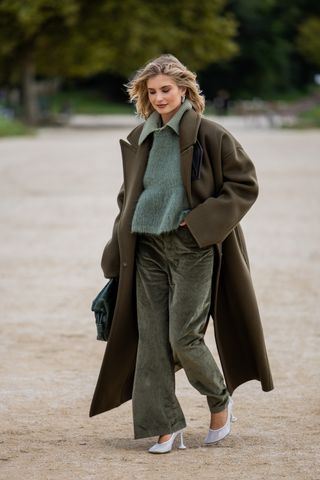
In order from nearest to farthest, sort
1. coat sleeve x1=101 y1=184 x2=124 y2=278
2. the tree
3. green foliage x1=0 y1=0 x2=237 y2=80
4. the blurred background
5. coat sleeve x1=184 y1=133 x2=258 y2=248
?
coat sleeve x1=184 y1=133 x2=258 y2=248
coat sleeve x1=101 y1=184 x2=124 y2=278
the blurred background
green foliage x1=0 y1=0 x2=237 y2=80
the tree

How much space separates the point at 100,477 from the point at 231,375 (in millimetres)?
947

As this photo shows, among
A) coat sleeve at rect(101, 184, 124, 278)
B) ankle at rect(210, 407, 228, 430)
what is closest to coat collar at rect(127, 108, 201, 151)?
coat sleeve at rect(101, 184, 124, 278)

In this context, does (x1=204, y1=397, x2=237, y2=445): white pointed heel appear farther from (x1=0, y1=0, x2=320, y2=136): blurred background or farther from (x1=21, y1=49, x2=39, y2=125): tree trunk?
(x1=21, y1=49, x2=39, y2=125): tree trunk

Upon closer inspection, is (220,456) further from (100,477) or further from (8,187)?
(8,187)

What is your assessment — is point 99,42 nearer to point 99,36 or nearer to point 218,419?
point 99,36

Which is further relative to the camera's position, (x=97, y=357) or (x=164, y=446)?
(x=97, y=357)

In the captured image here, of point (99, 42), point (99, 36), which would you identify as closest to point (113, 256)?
point (99, 36)

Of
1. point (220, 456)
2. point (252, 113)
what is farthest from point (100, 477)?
point (252, 113)

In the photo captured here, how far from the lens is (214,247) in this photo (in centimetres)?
517

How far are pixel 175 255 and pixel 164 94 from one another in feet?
2.19

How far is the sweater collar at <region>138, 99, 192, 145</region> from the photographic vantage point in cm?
510

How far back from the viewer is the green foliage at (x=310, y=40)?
8006 cm

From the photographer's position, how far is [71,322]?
8.84m

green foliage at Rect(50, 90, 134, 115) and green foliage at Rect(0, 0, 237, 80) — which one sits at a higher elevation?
green foliage at Rect(0, 0, 237, 80)
